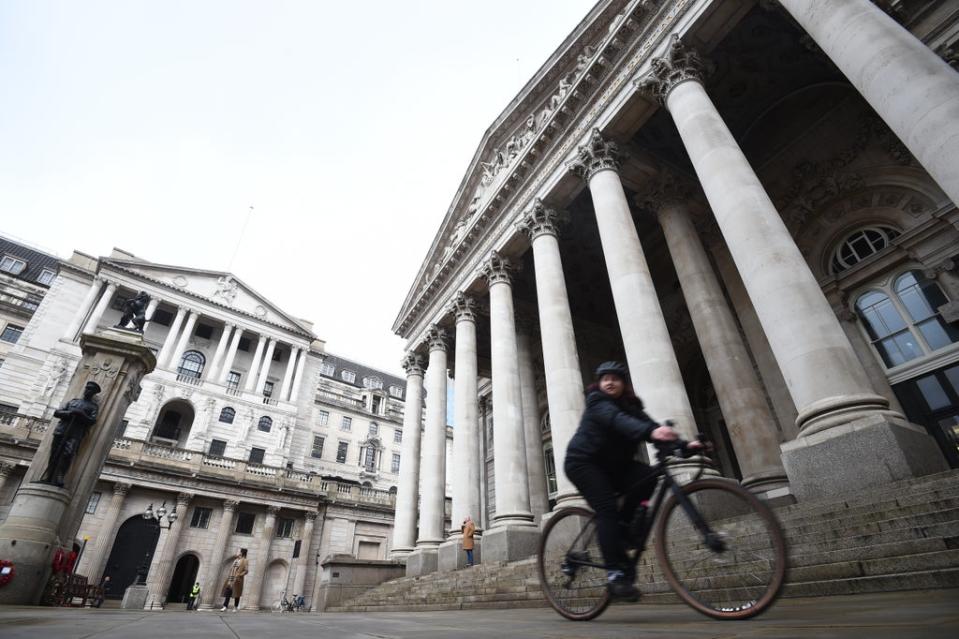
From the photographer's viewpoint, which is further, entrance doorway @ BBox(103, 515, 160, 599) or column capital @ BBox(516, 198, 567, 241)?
entrance doorway @ BBox(103, 515, 160, 599)

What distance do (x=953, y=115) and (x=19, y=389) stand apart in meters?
44.1

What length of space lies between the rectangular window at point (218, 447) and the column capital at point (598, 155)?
3330 centimetres

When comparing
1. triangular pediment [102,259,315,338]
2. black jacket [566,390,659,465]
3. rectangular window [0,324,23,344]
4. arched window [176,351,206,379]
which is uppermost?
triangular pediment [102,259,315,338]

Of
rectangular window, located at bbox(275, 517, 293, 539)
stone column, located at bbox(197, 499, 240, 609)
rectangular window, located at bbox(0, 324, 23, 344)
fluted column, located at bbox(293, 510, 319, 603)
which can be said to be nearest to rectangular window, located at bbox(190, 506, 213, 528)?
stone column, located at bbox(197, 499, 240, 609)

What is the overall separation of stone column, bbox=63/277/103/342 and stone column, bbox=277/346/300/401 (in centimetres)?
1445

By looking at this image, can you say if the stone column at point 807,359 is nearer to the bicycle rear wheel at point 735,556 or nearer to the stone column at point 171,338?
the bicycle rear wheel at point 735,556

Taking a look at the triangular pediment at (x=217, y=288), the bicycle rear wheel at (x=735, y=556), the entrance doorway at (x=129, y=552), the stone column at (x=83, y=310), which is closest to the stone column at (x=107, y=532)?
the entrance doorway at (x=129, y=552)

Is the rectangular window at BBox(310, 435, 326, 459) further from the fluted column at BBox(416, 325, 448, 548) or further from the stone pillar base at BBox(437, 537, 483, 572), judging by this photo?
the stone pillar base at BBox(437, 537, 483, 572)

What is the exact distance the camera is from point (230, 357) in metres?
36.7

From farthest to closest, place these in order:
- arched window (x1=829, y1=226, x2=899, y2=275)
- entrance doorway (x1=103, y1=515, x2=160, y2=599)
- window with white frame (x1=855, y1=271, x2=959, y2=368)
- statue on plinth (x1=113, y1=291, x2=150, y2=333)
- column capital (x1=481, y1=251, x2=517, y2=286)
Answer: entrance doorway (x1=103, y1=515, x2=160, y2=599)
column capital (x1=481, y1=251, x2=517, y2=286)
arched window (x1=829, y1=226, x2=899, y2=275)
statue on plinth (x1=113, y1=291, x2=150, y2=333)
window with white frame (x1=855, y1=271, x2=959, y2=368)

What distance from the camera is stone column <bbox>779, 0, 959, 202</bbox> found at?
5.53 m

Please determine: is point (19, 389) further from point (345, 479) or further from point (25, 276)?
point (345, 479)

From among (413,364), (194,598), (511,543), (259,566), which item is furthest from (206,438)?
(511,543)

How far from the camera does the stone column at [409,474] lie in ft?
60.0
